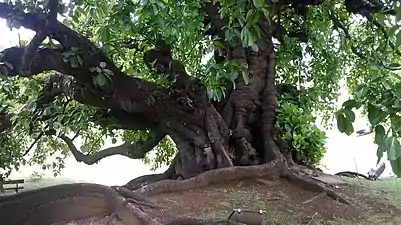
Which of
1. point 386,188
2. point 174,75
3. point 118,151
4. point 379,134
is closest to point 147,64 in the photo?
point 174,75

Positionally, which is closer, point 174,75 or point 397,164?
point 397,164

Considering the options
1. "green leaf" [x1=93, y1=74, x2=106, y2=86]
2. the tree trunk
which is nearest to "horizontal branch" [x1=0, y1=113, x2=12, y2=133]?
the tree trunk

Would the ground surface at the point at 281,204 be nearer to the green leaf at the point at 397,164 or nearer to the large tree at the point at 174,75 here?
the large tree at the point at 174,75

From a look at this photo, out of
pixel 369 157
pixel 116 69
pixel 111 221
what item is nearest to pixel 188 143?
pixel 116 69

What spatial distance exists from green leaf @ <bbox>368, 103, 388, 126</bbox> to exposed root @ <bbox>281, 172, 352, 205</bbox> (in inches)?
92.0

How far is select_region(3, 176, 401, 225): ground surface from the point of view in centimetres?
283

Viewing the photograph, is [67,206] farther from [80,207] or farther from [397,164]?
[397,164]

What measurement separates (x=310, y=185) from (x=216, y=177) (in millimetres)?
647

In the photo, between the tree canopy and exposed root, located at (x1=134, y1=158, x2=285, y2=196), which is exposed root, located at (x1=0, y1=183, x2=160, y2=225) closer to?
exposed root, located at (x1=134, y1=158, x2=285, y2=196)

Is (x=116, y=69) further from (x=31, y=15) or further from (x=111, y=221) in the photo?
(x=111, y=221)

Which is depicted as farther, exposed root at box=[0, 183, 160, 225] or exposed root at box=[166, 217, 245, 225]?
exposed root at box=[0, 183, 160, 225]

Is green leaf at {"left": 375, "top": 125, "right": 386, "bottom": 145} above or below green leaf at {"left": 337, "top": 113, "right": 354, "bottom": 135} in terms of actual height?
below

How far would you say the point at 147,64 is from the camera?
13.1ft

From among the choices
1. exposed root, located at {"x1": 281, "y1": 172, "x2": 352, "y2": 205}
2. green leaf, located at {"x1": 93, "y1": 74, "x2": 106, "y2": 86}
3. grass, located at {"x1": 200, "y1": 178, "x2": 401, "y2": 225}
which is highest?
green leaf, located at {"x1": 93, "y1": 74, "x2": 106, "y2": 86}
